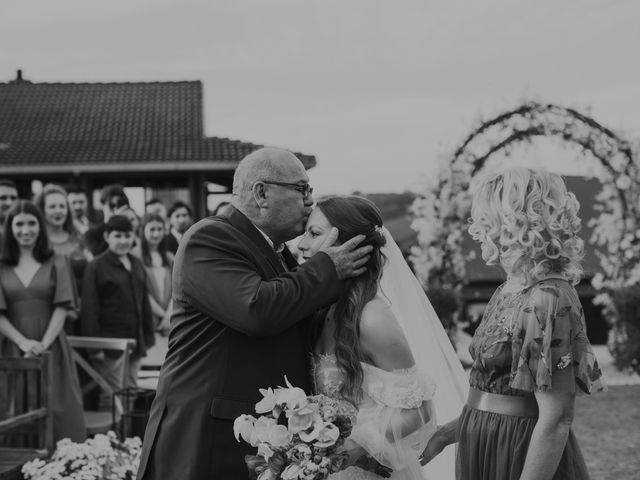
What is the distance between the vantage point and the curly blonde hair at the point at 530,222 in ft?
10.1

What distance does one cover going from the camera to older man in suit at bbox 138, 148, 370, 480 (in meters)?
3.41

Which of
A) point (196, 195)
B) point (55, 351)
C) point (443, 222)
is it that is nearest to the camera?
point (55, 351)

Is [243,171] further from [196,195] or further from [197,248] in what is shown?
[196,195]

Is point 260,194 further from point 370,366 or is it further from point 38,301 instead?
point 38,301

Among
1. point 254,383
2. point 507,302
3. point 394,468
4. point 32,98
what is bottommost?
point 394,468

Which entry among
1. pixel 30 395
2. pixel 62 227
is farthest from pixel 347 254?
pixel 62 227

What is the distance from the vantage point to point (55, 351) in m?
7.22

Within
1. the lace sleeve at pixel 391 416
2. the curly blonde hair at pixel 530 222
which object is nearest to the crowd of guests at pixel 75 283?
the lace sleeve at pixel 391 416

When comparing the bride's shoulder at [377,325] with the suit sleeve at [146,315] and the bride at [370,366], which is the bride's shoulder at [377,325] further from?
the suit sleeve at [146,315]

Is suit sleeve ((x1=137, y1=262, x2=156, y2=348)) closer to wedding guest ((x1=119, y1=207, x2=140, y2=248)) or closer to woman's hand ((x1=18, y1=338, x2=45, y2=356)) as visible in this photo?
wedding guest ((x1=119, y1=207, x2=140, y2=248))

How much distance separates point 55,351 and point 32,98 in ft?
71.3

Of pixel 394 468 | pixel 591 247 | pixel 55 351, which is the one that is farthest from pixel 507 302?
pixel 591 247

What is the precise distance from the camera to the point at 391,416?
11.8ft

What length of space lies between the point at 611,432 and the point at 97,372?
5.52m
